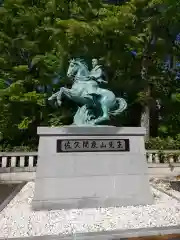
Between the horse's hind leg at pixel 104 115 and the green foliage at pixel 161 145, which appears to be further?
the green foliage at pixel 161 145

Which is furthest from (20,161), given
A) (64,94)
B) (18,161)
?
(64,94)

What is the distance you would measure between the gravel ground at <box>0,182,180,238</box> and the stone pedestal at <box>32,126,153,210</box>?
26 centimetres

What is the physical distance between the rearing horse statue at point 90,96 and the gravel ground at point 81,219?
2.13 m

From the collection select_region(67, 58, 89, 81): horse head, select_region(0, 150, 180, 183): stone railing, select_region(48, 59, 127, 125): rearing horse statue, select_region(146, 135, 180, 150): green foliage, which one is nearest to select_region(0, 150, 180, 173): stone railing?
select_region(0, 150, 180, 183): stone railing

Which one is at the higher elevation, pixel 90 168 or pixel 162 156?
pixel 90 168

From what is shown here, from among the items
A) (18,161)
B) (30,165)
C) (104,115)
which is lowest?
(30,165)

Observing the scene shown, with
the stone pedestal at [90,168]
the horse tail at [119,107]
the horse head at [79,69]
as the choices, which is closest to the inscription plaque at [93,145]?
the stone pedestal at [90,168]

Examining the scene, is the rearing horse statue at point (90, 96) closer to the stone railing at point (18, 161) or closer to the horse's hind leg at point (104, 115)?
the horse's hind leg at point (104, 115)

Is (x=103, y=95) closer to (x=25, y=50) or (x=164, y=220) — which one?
(x=164, y=220)

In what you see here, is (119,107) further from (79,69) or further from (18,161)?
(18,161)

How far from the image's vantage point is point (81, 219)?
519cm

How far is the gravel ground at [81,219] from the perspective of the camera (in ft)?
15.1

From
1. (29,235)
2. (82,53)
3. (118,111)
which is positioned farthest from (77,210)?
(82,53)

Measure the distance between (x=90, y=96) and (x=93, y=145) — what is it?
1176 mm
